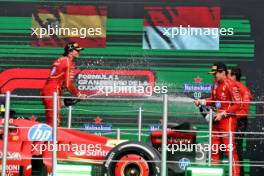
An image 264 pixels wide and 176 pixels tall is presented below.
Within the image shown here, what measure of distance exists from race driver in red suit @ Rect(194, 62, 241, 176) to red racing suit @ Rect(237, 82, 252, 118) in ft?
0.44

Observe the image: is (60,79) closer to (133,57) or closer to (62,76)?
(62,76)

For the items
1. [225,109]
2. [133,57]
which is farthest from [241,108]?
[133,57]

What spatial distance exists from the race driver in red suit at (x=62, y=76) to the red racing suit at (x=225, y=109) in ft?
6.87

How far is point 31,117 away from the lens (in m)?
12.4

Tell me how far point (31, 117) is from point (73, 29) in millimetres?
1558

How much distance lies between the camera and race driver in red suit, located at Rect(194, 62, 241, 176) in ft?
34.9

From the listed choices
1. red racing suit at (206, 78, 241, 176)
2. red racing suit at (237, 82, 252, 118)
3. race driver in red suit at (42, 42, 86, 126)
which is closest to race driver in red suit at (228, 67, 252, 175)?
red racing suit at (237, 82, 252, 118)

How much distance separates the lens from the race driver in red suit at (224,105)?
10.6 metres

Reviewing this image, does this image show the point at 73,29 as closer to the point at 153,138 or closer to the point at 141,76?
the point at 141,76

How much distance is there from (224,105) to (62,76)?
2.51 meters

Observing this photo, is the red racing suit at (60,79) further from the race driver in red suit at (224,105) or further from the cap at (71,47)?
the race driver in red suit at (224,105)

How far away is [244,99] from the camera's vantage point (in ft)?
36.8

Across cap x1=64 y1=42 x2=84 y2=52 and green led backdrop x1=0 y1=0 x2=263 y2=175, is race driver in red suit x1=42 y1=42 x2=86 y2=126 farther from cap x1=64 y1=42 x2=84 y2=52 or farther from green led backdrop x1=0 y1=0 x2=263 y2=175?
green led backdrop x1=0 y1=0 x2=263 y2=175

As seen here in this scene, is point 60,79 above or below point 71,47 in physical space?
below
